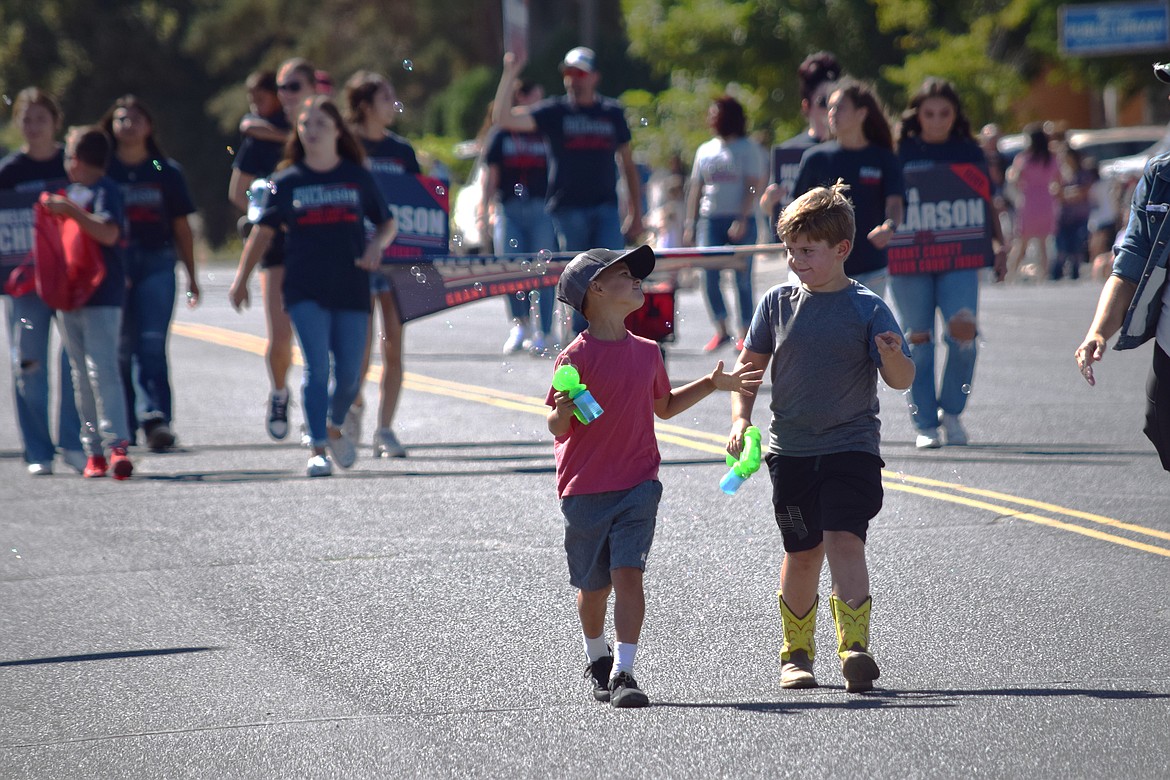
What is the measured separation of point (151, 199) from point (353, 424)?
6.91ft

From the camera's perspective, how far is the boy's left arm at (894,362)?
5199mm

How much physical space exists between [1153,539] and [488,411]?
564 cm

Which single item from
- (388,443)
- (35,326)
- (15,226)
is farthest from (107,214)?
(388,443)

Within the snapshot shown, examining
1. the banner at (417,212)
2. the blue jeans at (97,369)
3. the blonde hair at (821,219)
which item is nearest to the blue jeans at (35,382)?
the blue jeans at (97,369)

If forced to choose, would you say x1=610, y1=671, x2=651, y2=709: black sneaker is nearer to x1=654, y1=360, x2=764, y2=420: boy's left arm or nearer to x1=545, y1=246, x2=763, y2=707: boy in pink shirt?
x1=545, y1=246, x2=763, y2=707: boy in pink shirt

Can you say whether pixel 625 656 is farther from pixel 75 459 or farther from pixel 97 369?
pixel 75 459

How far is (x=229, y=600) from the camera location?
22.0 ft

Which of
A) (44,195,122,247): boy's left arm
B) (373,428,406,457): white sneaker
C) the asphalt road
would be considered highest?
(44,195,122,247): boy's left arm

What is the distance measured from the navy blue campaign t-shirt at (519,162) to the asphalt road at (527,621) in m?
4.08

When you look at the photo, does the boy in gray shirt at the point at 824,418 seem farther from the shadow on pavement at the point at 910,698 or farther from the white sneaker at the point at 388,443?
the white sneaker at the point at 388,443

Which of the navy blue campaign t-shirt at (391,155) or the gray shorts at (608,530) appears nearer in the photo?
the gray shorts at (608,530)

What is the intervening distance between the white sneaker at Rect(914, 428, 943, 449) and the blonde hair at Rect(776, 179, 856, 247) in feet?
15.5

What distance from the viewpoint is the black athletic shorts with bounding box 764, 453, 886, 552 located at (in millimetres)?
5312

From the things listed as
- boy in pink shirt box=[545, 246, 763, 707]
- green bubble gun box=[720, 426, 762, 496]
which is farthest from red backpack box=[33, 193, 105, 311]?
green bubble gun box=[720, 426, 762, 496]
